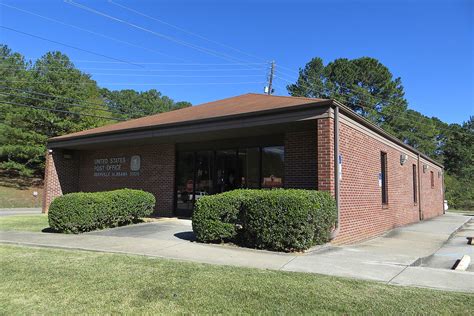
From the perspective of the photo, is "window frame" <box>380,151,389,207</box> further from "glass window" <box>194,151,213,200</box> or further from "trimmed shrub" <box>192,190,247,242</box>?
"trimmed shrub" <box>192,190,247,242</box>

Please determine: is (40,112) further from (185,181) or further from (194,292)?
(194,292)

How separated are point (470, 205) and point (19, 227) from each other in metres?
46.0

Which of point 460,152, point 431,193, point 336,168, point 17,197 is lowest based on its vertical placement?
point 17,197

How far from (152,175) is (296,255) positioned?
35.4ft

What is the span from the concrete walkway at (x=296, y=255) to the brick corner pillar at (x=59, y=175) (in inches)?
321

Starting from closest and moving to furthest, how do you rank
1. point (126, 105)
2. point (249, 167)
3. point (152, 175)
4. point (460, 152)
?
point (249, 167), point (152, 175), point (460, 152), point (126, 105)

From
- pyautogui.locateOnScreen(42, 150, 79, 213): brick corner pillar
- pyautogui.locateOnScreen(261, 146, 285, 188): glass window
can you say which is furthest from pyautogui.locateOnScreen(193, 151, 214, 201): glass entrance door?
pyautogui.locateOnScreen(42, 150, 79, 213): brick corner pillar

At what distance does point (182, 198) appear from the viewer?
58.8ft

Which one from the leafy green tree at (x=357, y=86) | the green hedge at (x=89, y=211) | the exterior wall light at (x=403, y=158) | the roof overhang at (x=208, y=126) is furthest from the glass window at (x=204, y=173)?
the leafy green tree at (x=357, y=86)

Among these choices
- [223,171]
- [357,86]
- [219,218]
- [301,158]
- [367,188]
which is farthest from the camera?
[357,86]

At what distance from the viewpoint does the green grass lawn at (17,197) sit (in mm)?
34763

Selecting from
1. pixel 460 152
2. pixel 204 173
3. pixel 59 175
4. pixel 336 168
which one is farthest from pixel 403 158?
pixel 460 152

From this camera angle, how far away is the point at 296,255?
29.5 ft

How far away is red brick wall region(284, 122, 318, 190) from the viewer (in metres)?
13.0
